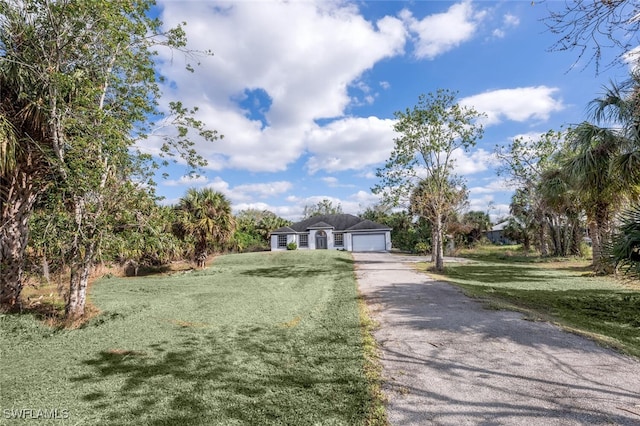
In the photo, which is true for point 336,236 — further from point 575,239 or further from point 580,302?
point 580,302

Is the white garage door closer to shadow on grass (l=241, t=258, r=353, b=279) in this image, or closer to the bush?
the bush

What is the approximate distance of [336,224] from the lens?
3656cm

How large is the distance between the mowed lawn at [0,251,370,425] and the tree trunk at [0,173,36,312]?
0.94 meters

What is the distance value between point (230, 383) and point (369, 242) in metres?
31.1

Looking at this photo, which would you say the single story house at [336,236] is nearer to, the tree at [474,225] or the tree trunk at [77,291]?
the tree at [474,225]

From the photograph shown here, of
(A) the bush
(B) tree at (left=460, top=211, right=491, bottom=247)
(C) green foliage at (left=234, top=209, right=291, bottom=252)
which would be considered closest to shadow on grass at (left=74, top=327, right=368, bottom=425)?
(A) the bush

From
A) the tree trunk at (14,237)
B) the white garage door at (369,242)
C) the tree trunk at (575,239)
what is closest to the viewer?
the tree trunk at (14,237)

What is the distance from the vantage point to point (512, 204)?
29.6 m

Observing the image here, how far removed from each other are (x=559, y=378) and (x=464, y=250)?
102ft

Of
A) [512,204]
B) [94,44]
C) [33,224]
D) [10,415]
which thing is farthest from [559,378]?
[512,204]

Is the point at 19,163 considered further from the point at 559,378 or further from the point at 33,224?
the point at 559,378

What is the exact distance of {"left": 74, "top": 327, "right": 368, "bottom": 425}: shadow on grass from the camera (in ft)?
10.3

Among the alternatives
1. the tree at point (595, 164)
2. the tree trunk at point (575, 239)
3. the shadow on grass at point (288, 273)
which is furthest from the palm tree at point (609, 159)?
the tree trunk at point (575, 239)

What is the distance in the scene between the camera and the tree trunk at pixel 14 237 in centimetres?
733
